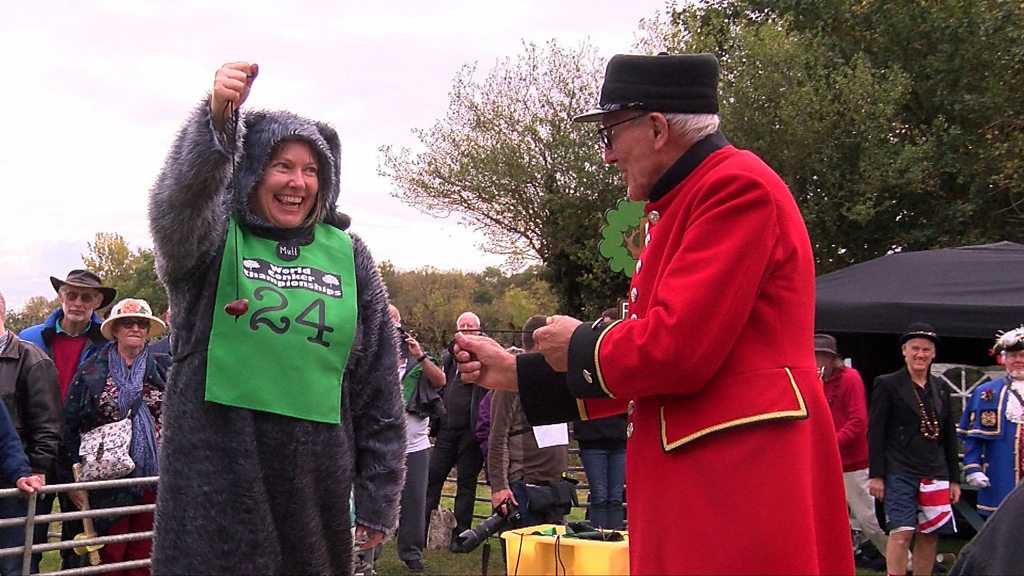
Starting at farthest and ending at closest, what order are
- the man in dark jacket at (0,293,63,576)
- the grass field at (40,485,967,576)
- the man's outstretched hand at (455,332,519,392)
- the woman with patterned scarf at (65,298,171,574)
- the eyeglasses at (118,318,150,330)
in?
1. the grass field at (40,485,967,576)
2. the eyeglasses at (118,318,150,330)
3. the woman with patterned scarf at (65,298,171,574)
4. the man in dark jacket at (0,293,63,576)
5. the man's outstretched hand at (455,332,519,392)

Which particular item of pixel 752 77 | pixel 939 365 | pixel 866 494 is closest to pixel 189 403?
pixel 866 494

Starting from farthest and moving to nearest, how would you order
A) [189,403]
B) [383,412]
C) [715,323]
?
[383,412], [189,403], [715,323]

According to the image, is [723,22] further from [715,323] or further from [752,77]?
[715,323]

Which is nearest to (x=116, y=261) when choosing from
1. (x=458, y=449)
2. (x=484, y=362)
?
(x=458, y=449)

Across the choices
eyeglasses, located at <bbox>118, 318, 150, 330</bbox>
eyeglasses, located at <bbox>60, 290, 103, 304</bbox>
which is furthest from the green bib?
eyeglasses, located at <bbox>60, 290, 103, 304</bbox>

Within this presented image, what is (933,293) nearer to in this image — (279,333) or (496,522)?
(496,522)

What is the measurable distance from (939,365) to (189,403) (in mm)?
10347

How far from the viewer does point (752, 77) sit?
22.1m

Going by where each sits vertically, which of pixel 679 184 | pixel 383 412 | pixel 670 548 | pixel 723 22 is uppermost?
pixel 723 22

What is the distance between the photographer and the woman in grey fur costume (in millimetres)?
3088

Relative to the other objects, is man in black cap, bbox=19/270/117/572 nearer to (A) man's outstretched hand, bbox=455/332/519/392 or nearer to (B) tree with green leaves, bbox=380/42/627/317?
(A) man's outstretched hand, bbox=455/332/519/392

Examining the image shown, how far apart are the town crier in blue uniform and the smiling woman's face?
681 cm

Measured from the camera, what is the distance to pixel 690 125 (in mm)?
2670

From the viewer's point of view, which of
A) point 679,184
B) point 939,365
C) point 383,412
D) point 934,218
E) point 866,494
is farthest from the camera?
point 934,218
